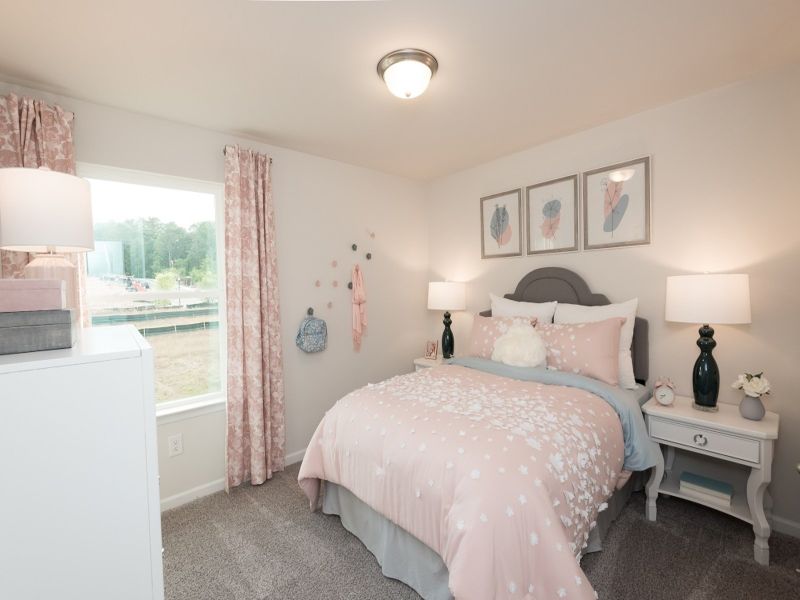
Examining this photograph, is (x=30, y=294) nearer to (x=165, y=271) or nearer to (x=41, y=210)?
(x=41, y=210)

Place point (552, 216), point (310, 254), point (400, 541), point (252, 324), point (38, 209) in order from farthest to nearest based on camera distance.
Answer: point (310, 254), point (552, 216), point (252, 324), point (400, 541), point (38, 209)

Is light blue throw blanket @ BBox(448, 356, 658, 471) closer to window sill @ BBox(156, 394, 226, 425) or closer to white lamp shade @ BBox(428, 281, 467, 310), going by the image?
white lamp shade @ BBox(428, 281, 467, 310)

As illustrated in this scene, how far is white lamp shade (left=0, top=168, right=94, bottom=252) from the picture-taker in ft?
4.09

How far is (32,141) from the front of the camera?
1.96 meters

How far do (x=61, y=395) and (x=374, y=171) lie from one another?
10.7 feet

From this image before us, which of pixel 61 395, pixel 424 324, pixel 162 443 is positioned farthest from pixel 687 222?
pixel 162 443

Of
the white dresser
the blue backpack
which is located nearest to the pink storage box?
the white dresser

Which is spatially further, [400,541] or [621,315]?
[621,315]

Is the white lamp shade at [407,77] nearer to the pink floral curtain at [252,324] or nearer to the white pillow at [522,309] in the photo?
the pink floral curtain at [252,324]

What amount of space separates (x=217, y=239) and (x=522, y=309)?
2.43 metres

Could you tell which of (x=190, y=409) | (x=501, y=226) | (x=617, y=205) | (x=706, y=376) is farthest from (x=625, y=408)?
(x=190, y=409)

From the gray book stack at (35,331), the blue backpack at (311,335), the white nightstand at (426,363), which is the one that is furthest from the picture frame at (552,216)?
the gray book stack at (35,331)

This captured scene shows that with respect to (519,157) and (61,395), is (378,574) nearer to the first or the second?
(61,395)

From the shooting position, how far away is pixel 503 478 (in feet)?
4.38
